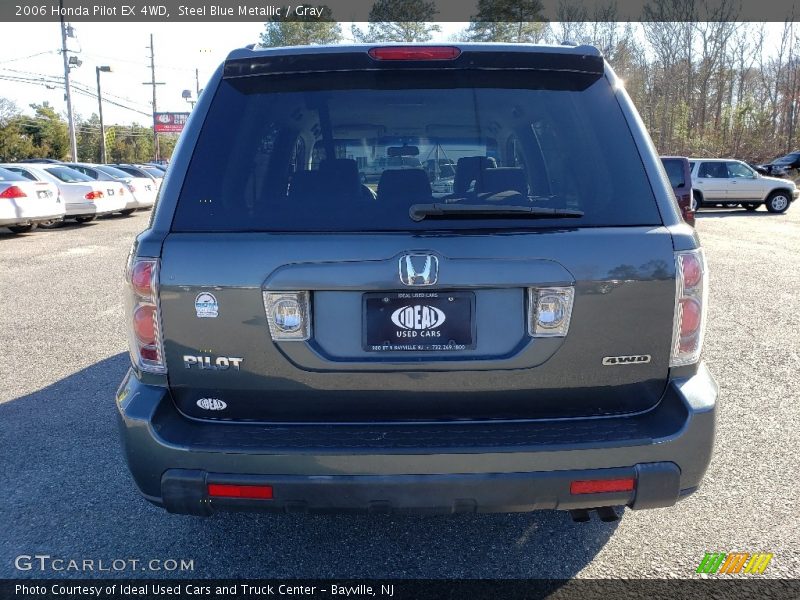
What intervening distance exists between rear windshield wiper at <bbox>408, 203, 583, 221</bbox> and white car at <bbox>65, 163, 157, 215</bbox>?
18.7 m

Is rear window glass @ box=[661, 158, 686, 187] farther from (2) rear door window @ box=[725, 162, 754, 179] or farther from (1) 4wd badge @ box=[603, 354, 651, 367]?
(2) rear door window @ box=[725, 162, 754, 179]

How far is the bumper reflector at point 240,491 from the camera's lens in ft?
7.20

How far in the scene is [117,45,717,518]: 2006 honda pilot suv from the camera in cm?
217

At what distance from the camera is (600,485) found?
2.20 meters

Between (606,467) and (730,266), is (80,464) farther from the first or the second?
(730,266)

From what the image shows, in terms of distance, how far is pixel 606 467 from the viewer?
218 cm

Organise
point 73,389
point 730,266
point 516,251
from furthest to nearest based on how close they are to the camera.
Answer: point 730,266 → point 73,389 → point 516,251

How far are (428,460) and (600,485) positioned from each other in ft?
1.88

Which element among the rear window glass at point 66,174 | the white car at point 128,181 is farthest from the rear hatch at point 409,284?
the white car at point 128,181

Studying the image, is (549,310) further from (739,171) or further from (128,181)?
(739,171)

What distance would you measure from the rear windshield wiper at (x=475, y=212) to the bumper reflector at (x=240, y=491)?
1017mm

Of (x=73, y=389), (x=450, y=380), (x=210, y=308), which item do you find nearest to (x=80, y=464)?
(x=73, y=389)

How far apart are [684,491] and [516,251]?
1025mm

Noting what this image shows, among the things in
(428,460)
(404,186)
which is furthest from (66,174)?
(428,460)
